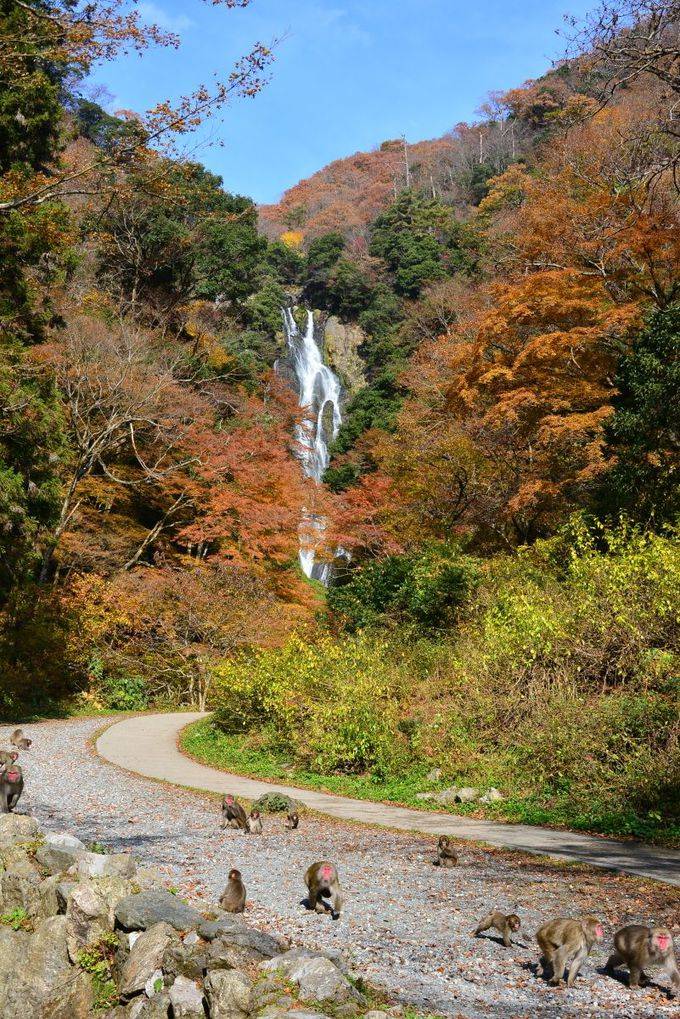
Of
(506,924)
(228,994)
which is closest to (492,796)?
(506,924)

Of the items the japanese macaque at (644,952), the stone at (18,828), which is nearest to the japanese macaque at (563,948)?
the japanese macaque at (644,952)

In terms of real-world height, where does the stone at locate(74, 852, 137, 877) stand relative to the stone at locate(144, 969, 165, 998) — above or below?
above

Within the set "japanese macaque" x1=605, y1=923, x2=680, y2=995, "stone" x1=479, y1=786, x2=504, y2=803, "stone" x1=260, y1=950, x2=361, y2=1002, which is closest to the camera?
"stone" x1=260, y1=950, x2=361, y2=1002

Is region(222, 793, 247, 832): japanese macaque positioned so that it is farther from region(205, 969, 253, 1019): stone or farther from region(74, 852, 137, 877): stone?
region(205, 969, 253, 1019): stone

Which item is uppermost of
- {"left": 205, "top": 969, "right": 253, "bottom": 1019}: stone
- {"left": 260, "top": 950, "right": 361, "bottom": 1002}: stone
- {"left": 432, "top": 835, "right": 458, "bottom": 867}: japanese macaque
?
{"left": 260, "top": 950, "right": 361, "bottom": 1002}: stone

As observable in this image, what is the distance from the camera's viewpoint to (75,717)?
1947cm

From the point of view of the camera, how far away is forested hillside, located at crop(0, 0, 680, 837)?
9.50 m

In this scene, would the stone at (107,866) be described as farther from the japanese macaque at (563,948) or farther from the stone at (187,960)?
the japanese macaque at (563,948)

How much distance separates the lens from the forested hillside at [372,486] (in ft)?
31.2

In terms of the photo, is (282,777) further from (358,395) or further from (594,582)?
(358,395)

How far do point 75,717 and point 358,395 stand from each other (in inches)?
895

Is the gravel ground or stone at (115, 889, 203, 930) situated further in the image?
stone at (115, 889, 203, 930)

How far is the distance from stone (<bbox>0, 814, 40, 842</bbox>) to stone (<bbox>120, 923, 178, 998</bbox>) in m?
2.37

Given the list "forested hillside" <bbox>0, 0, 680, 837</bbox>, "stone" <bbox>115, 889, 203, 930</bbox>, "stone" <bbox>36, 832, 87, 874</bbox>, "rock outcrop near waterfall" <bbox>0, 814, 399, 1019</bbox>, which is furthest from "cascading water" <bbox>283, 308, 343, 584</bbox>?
"stone" <bbox>115, 889, 203, 930</bbox>
